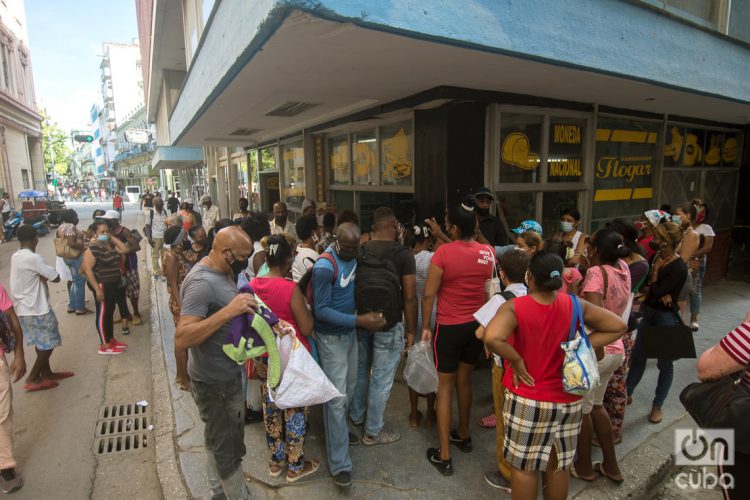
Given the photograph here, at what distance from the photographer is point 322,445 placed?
A: 346cm

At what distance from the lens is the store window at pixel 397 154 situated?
5.81 meters

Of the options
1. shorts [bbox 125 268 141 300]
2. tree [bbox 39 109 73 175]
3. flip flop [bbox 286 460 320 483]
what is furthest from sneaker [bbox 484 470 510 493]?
tree [bbox 39 109 73 175]

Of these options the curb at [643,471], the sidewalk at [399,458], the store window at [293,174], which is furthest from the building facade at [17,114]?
the curb at [643,471]

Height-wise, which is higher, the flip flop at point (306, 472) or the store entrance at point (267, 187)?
the store entrance at point (267, 187)

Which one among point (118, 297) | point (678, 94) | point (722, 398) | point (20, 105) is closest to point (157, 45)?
point (118, 297)

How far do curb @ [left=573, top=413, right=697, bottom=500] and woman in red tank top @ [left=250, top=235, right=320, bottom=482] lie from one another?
6.46ft

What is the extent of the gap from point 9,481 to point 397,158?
17.3 feet

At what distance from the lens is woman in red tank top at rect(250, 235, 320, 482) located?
9.04 ft

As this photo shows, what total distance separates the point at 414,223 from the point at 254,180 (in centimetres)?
883

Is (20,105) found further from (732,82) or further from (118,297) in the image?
(732,82)

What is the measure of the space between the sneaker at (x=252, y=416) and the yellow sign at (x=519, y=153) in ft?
13.4

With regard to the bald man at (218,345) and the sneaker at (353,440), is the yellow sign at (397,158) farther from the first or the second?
the bald man at (218,345)

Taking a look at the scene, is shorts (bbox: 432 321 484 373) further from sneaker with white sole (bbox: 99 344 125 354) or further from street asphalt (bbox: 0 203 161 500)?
sneaker with white sole (bbox: 99 344 125 354)

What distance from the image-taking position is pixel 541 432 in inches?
90.0
